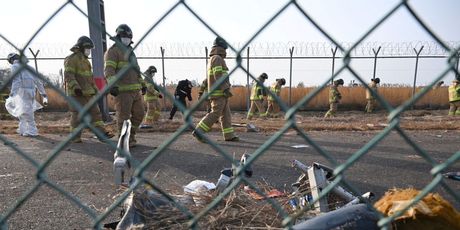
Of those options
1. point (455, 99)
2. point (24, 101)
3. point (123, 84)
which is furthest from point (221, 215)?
point (455, 99)

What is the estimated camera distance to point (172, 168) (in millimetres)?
4453

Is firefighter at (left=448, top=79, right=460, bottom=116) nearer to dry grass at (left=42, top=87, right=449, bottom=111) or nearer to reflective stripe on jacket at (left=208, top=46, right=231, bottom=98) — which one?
dry grass at (left=42, top=87, right=449, bottom=111)

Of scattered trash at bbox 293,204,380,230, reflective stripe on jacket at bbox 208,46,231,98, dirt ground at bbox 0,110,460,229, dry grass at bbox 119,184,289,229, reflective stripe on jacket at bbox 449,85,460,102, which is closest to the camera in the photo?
scattered trash at bbox 293,204,380,230

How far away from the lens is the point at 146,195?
1.82 meters

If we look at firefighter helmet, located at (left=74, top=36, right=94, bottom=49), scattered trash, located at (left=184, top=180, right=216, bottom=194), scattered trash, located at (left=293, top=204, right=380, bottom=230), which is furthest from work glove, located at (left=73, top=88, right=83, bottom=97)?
scattered trash, located at (left=293, top=204, right=380, bottom=230)

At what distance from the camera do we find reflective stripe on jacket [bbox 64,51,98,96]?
5953 millimetres

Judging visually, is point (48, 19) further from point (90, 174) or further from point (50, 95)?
point (50, 95)

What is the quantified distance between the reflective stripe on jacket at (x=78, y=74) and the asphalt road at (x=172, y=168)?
2.98ft

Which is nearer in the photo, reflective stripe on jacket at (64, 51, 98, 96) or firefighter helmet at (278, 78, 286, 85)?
reflective stripe on jacket at (64, 51, 98, 96)

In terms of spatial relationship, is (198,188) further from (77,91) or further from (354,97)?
(354,97)

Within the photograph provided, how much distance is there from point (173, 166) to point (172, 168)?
94mm

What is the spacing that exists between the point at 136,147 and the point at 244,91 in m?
9.16

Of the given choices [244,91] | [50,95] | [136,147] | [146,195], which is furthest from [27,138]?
[244,91]

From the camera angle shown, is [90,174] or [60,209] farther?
[90,174]
